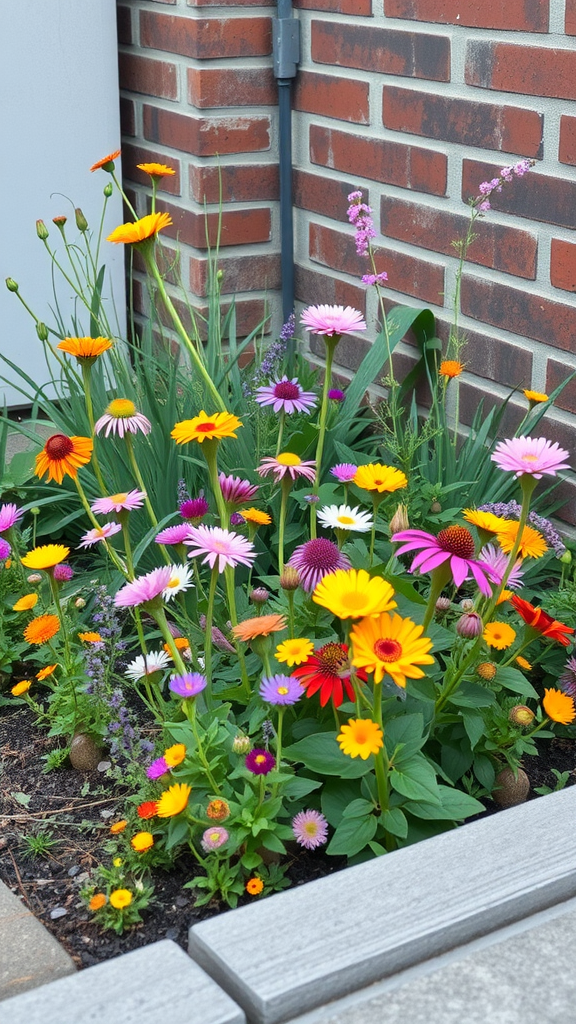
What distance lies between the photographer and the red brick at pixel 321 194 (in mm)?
2428

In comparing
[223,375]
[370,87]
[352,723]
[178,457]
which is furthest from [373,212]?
[352,723]

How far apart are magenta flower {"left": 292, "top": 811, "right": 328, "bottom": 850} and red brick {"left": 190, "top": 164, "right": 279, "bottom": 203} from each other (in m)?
1.60

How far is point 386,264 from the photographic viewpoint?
7.68 ft

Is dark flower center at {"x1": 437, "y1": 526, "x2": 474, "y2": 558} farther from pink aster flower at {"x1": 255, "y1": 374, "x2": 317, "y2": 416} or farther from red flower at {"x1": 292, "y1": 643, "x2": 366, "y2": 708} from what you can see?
pink aster flower at {"x1": 255, "y1": 374, "x2": 317, "y2": 416}

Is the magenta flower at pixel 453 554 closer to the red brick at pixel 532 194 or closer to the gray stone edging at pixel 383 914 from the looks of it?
the gray stone edging at pixel 383 914

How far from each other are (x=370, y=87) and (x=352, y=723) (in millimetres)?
1501

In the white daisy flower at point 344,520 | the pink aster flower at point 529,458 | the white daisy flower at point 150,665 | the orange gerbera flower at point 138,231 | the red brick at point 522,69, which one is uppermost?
the red brick at point 522,69

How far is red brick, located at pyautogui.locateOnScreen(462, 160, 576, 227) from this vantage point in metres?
1.86

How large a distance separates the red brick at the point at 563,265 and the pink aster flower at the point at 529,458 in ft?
2.10

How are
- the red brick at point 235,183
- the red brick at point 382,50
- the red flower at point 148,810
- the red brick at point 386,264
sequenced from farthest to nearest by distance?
the red brick at point 235,183, the red brick at point 386,264, the red brick at point 382,50, the red flower at point 148,810

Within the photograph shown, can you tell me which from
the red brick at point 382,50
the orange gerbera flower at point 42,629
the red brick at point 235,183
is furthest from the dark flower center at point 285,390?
the red brick at point 235,183

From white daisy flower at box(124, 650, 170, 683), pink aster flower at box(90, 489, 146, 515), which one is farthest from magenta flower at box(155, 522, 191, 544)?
white daisy flower at box(124, 650, 170, 683)

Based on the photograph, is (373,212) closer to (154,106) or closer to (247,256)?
(247,256)

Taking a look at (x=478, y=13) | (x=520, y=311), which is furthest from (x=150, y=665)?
(x=478, y=13)
